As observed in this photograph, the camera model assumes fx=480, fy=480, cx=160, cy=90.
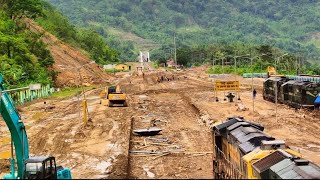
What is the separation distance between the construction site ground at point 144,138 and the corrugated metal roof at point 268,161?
27.3 feet

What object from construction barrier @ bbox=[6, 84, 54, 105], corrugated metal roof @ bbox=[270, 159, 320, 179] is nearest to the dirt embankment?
construction barrier @ bbox=[6, 84, 54, 105]

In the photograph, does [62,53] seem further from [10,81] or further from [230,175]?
[230,175]

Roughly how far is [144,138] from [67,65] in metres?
68.3

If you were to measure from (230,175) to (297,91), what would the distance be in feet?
120

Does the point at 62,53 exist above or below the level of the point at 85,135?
above

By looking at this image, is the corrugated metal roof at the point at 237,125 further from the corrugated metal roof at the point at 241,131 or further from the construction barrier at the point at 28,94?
the construction barrier at the point at 28,94

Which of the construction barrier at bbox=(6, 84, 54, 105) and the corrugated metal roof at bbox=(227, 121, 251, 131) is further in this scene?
the construction barrier at bbox=(6, 84, 54, 105)

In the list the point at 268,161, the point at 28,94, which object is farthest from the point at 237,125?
the point at 28,94

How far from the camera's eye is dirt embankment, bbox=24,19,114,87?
316 feet

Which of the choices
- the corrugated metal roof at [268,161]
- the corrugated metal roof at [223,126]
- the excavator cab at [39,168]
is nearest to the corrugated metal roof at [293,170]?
the corrugated metal roof at [268,161]

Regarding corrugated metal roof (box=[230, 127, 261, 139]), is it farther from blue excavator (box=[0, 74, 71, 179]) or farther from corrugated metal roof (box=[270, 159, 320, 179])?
blue excavator (box=[0, 74, 71, 179])

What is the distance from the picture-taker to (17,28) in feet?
299

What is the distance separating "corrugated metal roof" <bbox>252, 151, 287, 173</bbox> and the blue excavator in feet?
27.6

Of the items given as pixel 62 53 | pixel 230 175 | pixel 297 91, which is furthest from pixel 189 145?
pixel 62 53
